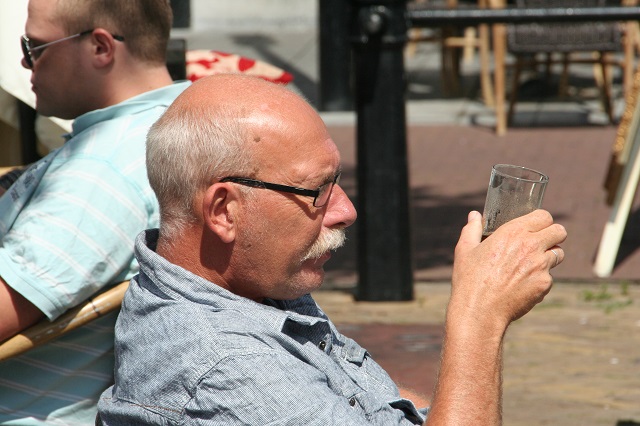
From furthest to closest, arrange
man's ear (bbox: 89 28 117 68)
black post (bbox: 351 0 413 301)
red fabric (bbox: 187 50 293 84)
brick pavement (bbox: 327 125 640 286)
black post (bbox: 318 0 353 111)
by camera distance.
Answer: black post (bbox: 318 0 353 111), brick pavement (bbox: 327 125 640 286), black post (bbox: 351 0 413 301), red fabric (bbox: 187 50 293 84), man's ear (bbox: 89 28 117 68)

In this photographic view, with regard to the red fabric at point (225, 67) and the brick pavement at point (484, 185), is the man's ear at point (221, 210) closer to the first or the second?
the red fabric at point (225, 67)

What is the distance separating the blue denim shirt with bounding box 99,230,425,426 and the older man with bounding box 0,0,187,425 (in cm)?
23

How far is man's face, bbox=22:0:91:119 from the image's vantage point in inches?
106

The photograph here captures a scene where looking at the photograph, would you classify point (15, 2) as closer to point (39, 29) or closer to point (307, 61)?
point (39, 29)

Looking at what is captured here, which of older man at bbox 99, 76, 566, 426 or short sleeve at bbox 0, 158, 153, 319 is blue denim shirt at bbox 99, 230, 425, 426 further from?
short sleeve at bbox 0, 158, 153, 319

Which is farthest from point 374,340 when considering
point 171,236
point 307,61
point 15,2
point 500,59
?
point 307,61

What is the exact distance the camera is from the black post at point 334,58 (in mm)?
9750

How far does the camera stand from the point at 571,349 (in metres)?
4.75

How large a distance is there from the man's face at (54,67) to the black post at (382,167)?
2613 mm

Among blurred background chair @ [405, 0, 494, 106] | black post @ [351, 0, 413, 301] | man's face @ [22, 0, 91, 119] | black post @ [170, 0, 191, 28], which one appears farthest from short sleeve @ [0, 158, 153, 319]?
blurred background chair @ [405, 0, 494, 106]

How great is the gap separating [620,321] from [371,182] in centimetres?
137

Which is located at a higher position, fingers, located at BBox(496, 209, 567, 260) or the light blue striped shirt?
fingers, located at BBox(496, 209, 567, 260)

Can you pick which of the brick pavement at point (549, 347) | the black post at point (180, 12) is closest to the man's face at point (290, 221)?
the brick pavement at point (549, 347)

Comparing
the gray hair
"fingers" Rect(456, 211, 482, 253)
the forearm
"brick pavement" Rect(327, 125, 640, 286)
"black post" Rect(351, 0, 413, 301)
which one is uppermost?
the gray hair
